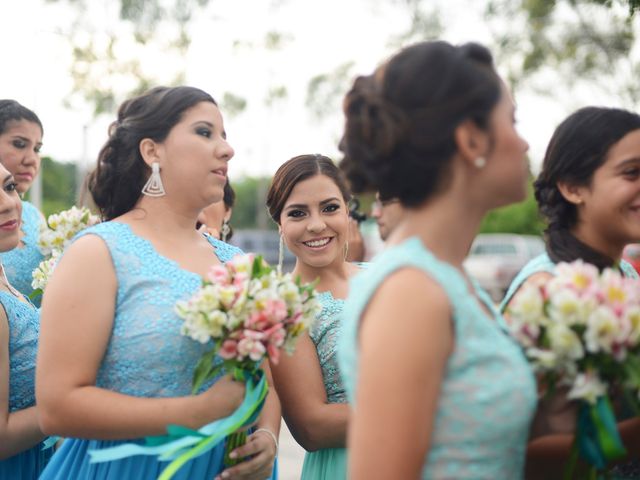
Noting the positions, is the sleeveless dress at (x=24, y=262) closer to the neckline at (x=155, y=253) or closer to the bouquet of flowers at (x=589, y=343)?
the neckline at (x=155, y=253)

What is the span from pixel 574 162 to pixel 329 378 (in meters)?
1.44

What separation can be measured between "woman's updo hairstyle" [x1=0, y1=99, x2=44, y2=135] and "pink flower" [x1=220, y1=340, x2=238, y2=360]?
127 inches

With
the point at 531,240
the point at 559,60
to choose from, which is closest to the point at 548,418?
the point at 559,60

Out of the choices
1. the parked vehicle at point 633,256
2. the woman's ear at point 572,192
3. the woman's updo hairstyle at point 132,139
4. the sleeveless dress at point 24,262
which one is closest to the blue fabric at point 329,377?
the woman's updo hairstyle at point 132,139

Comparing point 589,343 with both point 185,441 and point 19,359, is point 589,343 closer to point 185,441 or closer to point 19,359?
point 185,441

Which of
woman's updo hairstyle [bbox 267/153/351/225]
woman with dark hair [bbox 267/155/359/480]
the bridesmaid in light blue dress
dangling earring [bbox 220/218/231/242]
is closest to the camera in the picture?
the bridesmaid in light blue dress

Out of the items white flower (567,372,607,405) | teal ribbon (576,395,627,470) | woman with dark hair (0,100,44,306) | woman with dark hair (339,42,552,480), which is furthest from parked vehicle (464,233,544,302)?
woman with dark hair (339,42,552,480)

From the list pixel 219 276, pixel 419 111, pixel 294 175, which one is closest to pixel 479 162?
pixel 419 111

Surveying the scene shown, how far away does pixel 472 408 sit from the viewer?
1965mm

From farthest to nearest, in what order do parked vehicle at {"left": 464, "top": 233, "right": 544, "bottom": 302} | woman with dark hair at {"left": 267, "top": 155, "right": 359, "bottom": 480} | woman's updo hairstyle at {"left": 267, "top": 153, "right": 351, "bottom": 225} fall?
parked vehicle at {"left": 464, "top": 233, "right": 544, "bottom": 302}, woman's updo hairstyle at {"left": 267, "top": 153, "right": 351, "bottom": 225}, woman with dark hair at {"left": 267, "top": 155, "right": 359, "bottom": 480}

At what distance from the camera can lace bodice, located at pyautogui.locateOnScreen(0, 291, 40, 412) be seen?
3.43 m

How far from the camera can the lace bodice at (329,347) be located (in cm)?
365

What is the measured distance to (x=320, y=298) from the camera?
3.85 metres

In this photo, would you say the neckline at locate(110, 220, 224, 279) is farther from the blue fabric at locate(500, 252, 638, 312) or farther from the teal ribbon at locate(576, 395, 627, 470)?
the teal ribbon at locate(576, 395, 627, 470)
